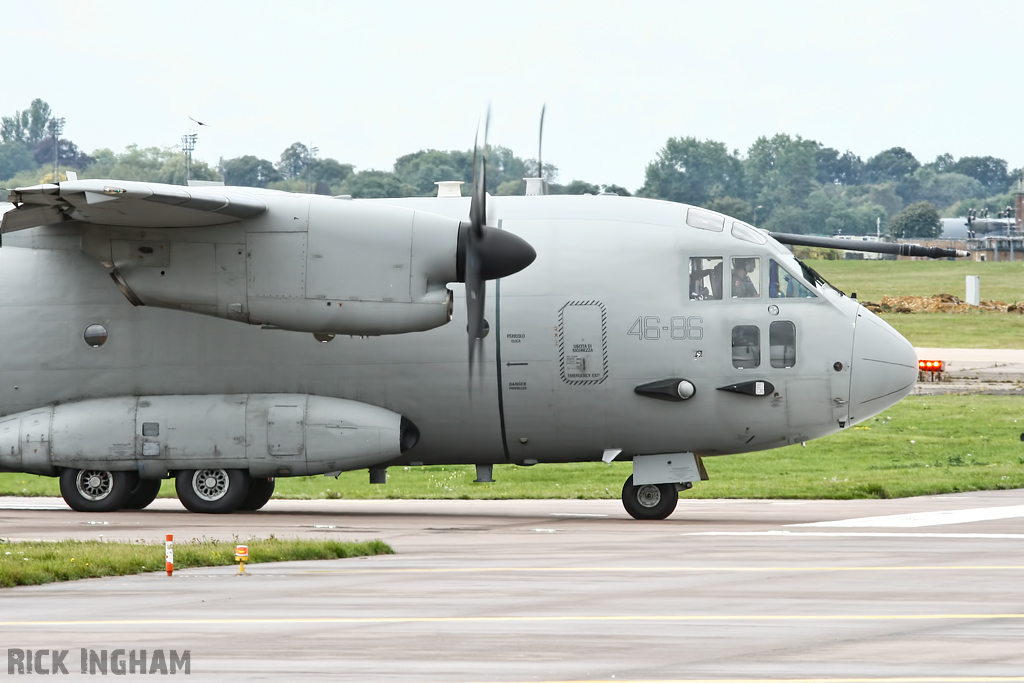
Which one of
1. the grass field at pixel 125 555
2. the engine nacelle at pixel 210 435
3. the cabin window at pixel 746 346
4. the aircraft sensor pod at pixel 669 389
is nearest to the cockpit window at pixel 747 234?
the cabin window at pixel 746 346

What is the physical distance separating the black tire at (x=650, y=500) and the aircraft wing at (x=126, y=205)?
7.93 meters

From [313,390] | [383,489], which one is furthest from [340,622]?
[383,489]

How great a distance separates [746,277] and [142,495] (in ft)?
38.2

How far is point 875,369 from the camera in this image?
24.1 m

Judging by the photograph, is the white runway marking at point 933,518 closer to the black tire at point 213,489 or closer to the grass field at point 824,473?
the grass field at point 824,473

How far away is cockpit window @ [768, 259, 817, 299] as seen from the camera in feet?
79.4

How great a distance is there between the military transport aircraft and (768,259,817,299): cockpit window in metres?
0.02

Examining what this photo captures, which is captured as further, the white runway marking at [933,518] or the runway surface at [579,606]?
the white runway marking at [933,518]

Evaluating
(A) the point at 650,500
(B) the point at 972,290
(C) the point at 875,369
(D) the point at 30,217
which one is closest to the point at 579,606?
(A) the point at 650,500

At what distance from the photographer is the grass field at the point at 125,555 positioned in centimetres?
1589

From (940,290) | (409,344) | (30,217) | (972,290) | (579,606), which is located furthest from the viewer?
(940,290)

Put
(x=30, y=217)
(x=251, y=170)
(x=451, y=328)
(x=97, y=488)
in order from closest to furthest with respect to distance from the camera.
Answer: (x=30, y=217), (x=451, y=328), (x=97, y=488), (x=251, y=170)

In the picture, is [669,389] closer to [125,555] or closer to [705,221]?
[705,221]

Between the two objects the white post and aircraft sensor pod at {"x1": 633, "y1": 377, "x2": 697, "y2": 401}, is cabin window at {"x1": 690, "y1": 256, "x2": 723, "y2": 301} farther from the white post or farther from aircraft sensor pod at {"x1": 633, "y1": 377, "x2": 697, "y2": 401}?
the white post
